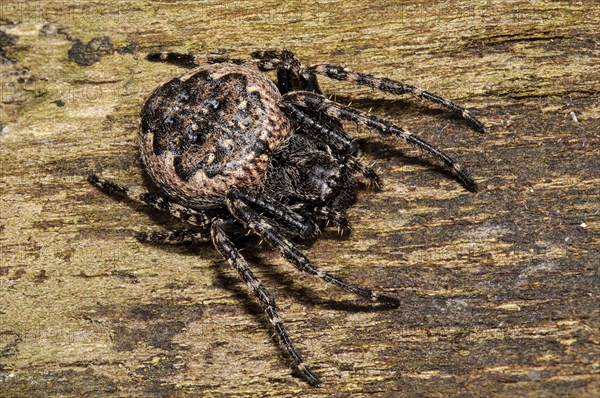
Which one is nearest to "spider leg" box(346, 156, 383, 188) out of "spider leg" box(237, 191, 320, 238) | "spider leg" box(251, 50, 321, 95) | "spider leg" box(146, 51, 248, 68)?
"spider leg" box(237, 191, 320, 238)

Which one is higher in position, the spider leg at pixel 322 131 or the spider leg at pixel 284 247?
the spider leg at pixel 322 131

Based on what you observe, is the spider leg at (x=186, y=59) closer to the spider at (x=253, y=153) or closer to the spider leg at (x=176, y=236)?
the spider at (x=253, y=153)

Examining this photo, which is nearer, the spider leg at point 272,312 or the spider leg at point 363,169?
the spider leg at point 272,312

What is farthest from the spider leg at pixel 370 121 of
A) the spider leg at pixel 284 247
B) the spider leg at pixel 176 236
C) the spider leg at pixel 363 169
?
the spider leg at pixel 176 236

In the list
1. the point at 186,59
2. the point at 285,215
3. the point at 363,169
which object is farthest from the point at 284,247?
the point at 186,59

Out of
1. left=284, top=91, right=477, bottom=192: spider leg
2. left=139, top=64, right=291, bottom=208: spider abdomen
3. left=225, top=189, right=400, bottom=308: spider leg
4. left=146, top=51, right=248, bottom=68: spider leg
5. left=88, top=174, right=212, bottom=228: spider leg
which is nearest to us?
left=225, top=189, right=400, bottom=308: spider leg

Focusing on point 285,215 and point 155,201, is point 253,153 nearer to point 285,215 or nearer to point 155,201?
point 285,215

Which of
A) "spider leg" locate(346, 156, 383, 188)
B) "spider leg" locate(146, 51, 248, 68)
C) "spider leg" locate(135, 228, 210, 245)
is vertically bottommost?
"spider leg" locate(135, 228, 210, 245)

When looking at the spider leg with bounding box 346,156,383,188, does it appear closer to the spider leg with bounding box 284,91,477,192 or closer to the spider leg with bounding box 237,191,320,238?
the spider leg with bounding box 284,91,477,192
